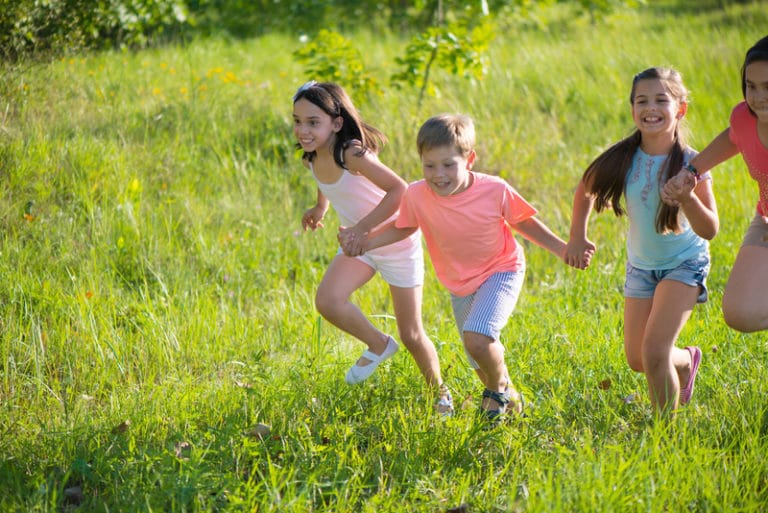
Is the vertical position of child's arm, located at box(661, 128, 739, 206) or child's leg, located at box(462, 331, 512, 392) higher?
child's arm, located at box(661, 128, 739, 206)

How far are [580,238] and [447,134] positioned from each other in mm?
727

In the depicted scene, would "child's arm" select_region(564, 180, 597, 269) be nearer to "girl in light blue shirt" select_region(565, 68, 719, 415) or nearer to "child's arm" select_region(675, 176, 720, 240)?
"girl in light blue shirt" select_region(565, 68, 719, 415)

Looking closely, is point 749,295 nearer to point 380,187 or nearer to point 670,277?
point 670,277

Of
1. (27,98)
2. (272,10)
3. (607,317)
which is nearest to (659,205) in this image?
(607,317)

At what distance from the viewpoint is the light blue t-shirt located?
3555 millimetres

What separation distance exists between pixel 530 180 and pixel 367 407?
3614 millimetres

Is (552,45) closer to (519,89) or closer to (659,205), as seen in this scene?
(519,89)

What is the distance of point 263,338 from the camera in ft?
15.5

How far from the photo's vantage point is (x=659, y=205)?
3543 mm

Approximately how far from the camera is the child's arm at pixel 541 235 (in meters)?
3.67

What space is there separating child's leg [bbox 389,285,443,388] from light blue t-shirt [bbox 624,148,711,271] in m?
1.02

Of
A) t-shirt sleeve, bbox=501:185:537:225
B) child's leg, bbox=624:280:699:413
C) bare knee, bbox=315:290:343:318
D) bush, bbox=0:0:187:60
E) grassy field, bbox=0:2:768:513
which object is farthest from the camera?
bush, bbox=0:0:187:60

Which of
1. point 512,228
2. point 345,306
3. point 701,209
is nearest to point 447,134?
point 512,228

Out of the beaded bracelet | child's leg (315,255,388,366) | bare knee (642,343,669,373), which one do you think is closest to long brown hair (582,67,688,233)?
the beaded bracelet
